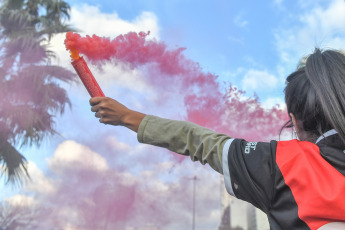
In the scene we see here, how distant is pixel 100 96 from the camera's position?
65.5 inches

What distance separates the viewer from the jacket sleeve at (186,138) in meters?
1.32

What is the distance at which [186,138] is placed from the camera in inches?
55.6

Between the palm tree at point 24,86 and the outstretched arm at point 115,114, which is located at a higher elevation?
the palm tree at point 24,86

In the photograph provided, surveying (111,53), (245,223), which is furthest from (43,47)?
(245,223)

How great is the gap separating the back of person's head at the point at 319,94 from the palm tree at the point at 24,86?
1129 centimetres

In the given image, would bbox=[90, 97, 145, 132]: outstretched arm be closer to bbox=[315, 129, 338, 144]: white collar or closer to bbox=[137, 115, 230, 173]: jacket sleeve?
bbox=[137, 115, 230, 173]: jacket sleeve

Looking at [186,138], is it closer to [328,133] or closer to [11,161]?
[328,133]

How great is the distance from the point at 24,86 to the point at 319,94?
1193cm

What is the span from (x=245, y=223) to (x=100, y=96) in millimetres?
70894

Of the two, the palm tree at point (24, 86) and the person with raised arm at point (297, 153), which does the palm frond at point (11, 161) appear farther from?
the person with raised arm at point (297, 153)

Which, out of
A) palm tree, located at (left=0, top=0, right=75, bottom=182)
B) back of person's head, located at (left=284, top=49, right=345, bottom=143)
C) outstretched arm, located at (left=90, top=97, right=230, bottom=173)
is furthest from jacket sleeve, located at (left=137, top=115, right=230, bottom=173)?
palm tree, located at (left=0, top=0, right=75, bottom=182)

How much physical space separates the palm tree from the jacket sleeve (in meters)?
10.9

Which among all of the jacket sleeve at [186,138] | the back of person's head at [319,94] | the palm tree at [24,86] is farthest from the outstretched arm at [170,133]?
the palm tree at [24,86]

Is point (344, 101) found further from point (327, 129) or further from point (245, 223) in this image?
point (245, 223)
